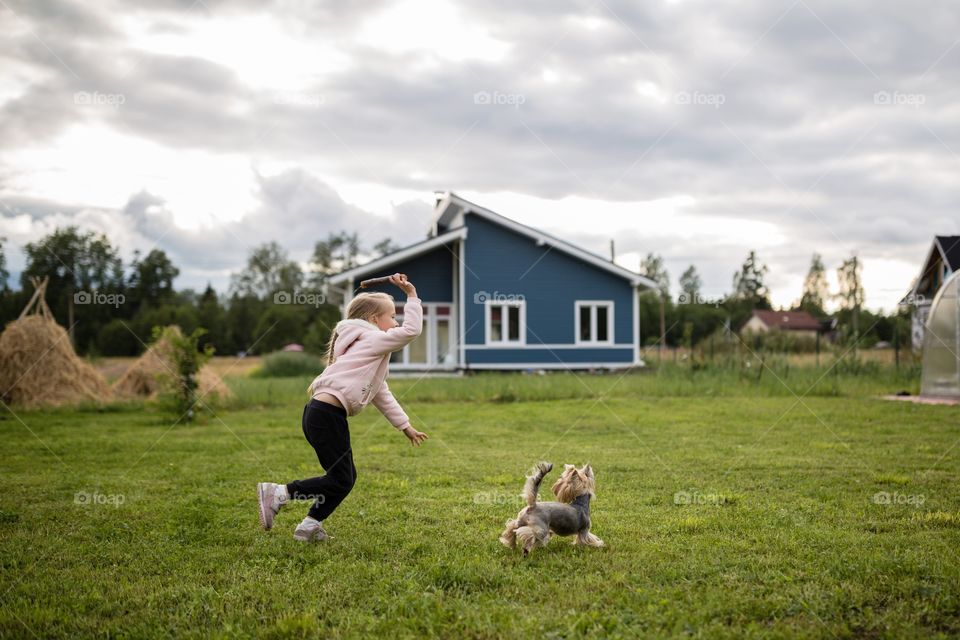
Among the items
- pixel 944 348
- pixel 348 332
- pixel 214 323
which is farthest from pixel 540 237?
pixel 214 323

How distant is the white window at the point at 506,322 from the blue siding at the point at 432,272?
1.74 metres

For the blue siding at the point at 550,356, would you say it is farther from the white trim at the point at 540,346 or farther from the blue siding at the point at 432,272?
the blue siding at the point at 432,272

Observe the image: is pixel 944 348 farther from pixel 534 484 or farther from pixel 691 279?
pixel 691 279

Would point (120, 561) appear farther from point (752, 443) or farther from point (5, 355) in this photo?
point (5, 355)

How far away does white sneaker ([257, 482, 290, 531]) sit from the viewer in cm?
538

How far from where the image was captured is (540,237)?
27.3 metres

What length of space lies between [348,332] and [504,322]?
73.4ft

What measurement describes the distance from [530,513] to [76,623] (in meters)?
2.66

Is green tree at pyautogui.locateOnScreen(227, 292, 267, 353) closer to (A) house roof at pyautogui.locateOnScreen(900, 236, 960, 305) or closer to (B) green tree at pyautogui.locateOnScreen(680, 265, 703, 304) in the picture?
(B) green tree at pyautogui.locateOnScreen(680, 265, 703, 304)

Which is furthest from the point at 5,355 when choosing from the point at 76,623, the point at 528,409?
the point at 76,623

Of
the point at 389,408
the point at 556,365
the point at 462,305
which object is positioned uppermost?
the point at 462,305

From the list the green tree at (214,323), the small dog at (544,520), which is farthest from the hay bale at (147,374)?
the green tree at (214,323)

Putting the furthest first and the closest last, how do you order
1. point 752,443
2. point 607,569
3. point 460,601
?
point 752,443, point 607,569, point 460,601

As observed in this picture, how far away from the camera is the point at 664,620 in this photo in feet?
12.2
